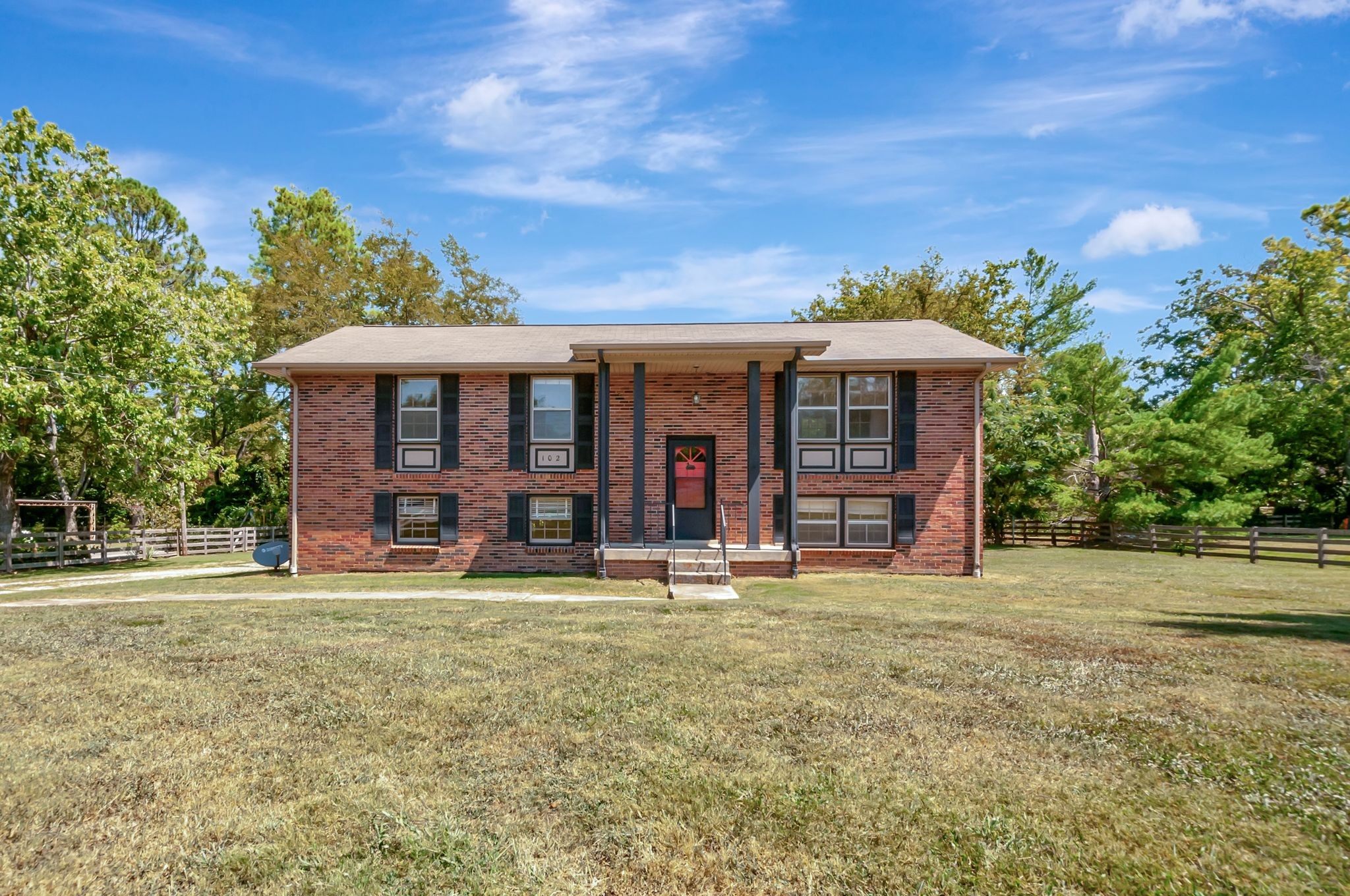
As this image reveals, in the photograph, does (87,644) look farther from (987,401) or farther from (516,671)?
(987,401)

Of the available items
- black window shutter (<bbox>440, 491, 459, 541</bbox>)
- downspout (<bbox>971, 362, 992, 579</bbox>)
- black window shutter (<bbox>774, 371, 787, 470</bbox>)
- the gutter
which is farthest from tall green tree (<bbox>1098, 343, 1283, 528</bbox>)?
the gutter

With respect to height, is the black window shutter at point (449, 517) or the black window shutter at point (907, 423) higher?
the black window shutter at point (907, 423)

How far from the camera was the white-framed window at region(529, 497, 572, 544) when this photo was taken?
53.6ft

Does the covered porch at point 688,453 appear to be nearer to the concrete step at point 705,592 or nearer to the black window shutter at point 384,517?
the concrete step at point 705,592

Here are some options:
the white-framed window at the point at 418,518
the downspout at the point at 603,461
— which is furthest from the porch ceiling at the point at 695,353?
the white-framed window at the point at 418,518

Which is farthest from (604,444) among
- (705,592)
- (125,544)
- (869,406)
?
(125,544)

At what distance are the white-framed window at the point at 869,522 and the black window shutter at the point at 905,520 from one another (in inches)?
9.6

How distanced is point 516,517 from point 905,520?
871 cm

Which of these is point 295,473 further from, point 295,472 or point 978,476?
point 978,476

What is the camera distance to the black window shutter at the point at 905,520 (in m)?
15.8

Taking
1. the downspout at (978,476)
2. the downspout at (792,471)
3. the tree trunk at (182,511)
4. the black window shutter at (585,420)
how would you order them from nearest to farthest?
the downspout at (792,471) < the downspout at (978,476) < the black window shutter at (585,420) < the tree trunk at (182,511)

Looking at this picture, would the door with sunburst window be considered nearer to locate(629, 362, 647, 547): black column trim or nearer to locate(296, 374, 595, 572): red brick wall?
locate(629, 362, 647, 547): black column trim

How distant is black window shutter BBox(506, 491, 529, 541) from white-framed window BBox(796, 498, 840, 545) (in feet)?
20.4

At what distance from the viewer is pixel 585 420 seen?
53.6 feet
